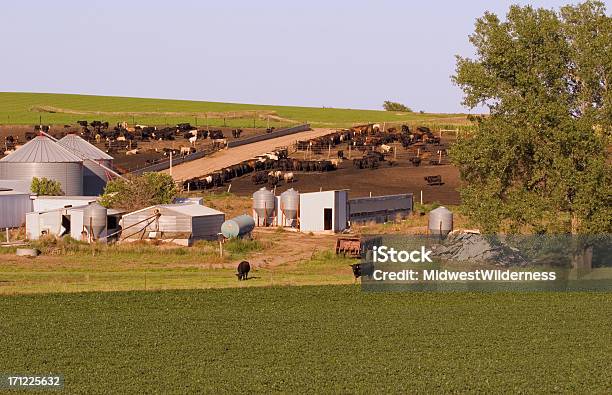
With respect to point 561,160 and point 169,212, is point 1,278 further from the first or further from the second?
point 561,160

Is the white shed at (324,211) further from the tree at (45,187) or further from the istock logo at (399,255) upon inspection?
the istock logo at (399,255)

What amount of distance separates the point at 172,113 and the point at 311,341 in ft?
456

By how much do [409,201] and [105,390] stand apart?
6092 cm

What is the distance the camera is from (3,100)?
191875 millimetres

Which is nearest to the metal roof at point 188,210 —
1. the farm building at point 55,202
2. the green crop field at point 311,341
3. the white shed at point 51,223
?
the white shed at point 51,223

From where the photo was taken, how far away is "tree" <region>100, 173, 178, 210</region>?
7281 cm

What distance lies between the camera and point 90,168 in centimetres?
8988

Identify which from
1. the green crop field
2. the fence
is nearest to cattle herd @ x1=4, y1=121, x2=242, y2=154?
the fence

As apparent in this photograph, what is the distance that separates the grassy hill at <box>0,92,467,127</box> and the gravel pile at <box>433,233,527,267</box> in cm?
9765

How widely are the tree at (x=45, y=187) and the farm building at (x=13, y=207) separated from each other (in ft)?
9.82

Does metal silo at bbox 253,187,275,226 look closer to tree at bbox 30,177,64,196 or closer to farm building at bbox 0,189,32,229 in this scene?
tree at bbox 30,177,64,196

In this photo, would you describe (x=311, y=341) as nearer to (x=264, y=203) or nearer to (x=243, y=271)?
(x=243, y=271)

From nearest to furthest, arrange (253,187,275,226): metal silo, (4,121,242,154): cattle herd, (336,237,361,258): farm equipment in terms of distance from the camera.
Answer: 1. (336,237,361,258): farm equipment
2. (253,187,275,226): metal silo
3. (4,121,242,154): cattle herd

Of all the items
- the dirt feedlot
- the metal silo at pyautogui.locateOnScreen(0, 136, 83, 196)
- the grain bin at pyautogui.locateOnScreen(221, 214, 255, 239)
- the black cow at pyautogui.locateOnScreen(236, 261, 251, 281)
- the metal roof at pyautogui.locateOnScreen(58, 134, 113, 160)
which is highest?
the metal roof at pyautogui.locateOnScreen(58, 134, 113, 160)
